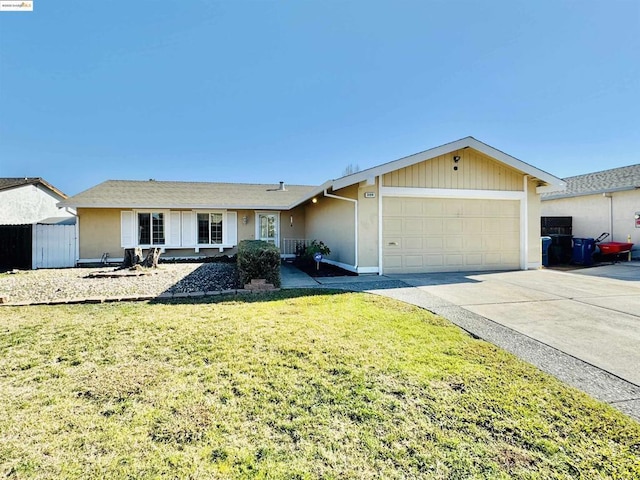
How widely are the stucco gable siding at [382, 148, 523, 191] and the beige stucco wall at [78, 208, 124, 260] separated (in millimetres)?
11747

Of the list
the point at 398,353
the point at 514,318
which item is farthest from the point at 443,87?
the point at 398,353

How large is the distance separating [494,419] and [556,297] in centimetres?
528

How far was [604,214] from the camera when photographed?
14.8m

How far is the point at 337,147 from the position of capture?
22719 mm

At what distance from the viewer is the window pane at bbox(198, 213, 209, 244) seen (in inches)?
551

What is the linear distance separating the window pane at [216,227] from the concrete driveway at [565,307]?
907 centimetres

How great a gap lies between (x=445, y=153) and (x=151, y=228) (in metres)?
12.4

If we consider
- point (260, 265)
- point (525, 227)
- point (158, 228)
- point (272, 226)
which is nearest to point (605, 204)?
point (525, 227)

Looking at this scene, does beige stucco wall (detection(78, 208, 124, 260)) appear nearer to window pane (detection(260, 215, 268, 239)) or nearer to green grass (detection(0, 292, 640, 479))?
window pane (detection(260, 215, 268, 239))

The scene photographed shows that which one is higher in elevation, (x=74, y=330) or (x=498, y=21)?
(x=498, y=21)

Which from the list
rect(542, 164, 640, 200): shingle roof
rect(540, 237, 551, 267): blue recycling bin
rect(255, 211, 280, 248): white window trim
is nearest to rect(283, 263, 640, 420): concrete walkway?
rect(540, 237, 551, 267): blue recycling bin

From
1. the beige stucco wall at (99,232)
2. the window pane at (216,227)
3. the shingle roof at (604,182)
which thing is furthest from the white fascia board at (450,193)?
the beige stucco wall at (99,232)

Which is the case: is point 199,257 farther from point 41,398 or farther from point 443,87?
point 443,87

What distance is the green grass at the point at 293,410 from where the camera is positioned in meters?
1.92
